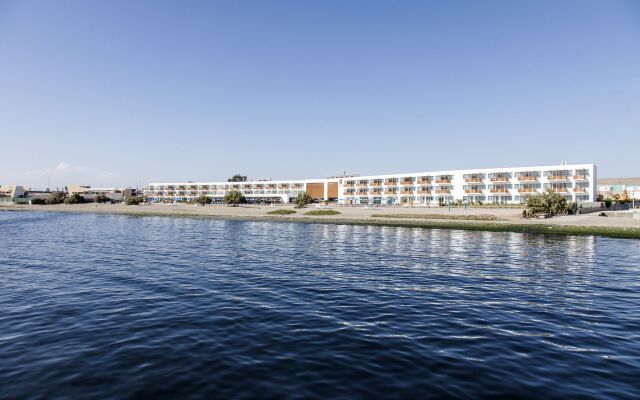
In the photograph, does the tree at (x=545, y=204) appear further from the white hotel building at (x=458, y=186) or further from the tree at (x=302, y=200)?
the tree at (x=302, y=200)

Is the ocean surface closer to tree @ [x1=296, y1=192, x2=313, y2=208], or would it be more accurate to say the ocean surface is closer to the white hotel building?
the white hotel building

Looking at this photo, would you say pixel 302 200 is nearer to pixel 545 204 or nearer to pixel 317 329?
pixel 545 204

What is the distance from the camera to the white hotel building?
321ft

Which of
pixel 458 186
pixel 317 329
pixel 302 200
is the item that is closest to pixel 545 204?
pixel 458 186

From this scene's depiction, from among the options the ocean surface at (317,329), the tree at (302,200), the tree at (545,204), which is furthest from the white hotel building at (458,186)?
the ocean surface at (317,329)

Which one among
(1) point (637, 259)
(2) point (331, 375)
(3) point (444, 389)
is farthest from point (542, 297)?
(1) point (637, 259)

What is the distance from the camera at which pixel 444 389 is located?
956 cm

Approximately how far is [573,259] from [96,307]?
1399 inches

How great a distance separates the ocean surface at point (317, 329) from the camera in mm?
9867

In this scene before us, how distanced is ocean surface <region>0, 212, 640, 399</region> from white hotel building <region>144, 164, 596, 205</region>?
3130 inches

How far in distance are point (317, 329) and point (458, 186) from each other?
114592mm

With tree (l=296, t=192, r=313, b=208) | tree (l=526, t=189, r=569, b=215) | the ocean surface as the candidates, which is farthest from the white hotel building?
the ocean surface

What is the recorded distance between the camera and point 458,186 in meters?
119

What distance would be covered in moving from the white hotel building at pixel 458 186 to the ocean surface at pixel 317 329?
79.5 meters
